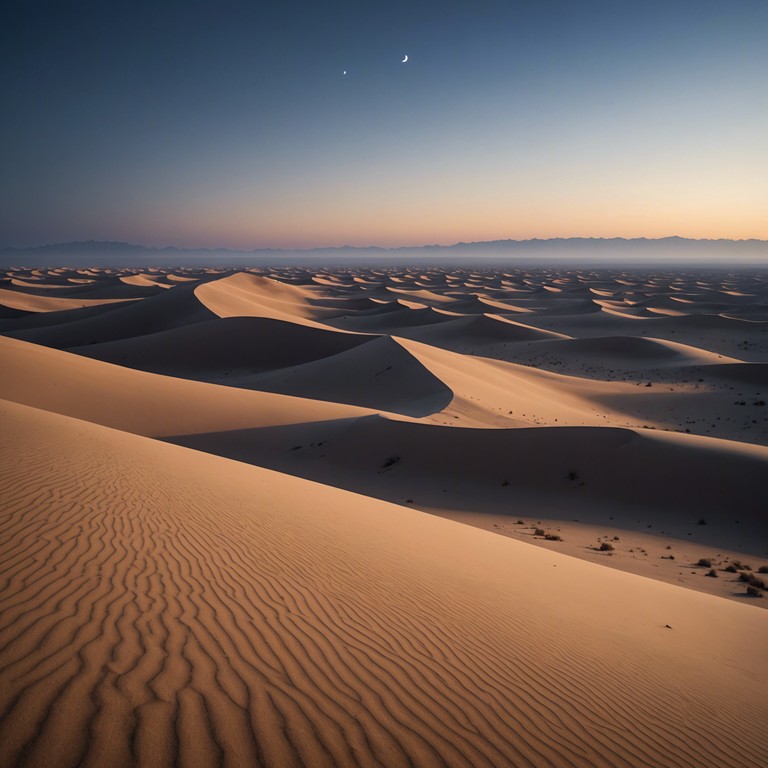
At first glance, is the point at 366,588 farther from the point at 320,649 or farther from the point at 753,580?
the point at 753,580

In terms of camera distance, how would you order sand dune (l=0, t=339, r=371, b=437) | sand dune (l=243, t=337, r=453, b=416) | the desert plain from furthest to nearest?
sand dune (l=243, t=337, r=453, b=416)
sand dune (l=0, t=339, r=371, b=437)
the desert plain

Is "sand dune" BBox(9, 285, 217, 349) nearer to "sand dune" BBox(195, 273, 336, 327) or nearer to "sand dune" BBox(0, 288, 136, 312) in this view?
"sand dune" BBox(195, 273, 336, 327)

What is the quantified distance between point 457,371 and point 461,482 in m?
13.3

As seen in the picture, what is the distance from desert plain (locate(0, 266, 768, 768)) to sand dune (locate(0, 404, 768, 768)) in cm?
2

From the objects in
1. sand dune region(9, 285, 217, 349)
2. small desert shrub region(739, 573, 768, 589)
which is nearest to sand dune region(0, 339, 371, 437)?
small desert shrub region(739, 573, 768, 589)

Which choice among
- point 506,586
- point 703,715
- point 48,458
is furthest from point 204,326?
point 703,715

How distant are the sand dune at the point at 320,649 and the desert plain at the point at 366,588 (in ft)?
0.07

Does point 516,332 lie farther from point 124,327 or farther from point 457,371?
point 124,327

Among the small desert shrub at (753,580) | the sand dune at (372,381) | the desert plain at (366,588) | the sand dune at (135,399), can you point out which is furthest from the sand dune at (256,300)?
the small desert shrub at (753,580)

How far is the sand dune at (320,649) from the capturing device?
2.69 metres

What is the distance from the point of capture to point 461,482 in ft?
49.0

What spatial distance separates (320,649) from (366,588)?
1538mm

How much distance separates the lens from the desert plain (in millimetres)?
2857

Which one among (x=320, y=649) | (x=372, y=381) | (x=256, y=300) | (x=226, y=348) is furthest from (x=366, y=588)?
(x=256, y=300)
